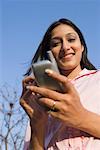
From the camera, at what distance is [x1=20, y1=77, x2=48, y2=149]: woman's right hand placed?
1.51 metres

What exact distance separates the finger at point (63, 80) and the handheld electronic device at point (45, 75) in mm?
19

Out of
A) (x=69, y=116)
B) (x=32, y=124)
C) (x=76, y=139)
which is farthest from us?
(x=32, y=124)

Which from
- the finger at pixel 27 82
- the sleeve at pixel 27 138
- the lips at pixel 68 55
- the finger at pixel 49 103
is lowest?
the sleeve at pixel 27 138

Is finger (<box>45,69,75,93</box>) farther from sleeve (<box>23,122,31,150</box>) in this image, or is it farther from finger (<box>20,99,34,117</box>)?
sleeve (<box>23,122,31,150</box>)

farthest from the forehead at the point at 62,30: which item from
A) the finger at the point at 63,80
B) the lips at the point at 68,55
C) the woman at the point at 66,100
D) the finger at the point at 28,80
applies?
the finger at the point at 63,80

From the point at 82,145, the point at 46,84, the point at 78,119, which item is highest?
the point at 46,84

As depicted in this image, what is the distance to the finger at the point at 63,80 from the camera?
4.14 ft

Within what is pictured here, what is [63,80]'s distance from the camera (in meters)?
1.27

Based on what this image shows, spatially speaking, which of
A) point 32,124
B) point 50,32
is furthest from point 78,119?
point 50,32

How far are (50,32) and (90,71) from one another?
267 millimetres

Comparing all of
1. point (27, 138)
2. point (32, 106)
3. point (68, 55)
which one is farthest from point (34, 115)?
point (68, 55)

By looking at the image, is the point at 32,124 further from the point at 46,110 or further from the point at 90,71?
the point at 90,71

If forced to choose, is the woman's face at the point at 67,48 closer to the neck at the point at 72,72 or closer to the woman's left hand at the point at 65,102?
the neck at the point at 72,72

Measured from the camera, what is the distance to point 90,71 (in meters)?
1.64
